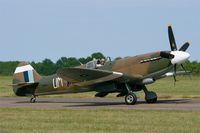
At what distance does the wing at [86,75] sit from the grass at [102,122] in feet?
14.8

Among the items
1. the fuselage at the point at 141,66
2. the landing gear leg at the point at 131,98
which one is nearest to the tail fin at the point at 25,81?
the fuselage at the point at 141,66

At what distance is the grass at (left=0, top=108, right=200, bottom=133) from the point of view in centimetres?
1421

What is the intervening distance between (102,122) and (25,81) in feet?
43.8

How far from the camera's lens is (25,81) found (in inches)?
1133

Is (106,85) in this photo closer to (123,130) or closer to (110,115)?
(110,115)

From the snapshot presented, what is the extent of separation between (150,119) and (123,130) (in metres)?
2.75

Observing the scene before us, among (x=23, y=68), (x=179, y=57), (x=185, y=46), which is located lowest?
(x=179, y=57)

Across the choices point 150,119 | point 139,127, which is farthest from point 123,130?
point 150,119

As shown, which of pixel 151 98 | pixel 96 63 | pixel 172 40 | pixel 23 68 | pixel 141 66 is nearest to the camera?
pixel 141 66

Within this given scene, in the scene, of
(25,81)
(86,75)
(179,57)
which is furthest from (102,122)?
(25,81)

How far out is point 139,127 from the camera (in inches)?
576

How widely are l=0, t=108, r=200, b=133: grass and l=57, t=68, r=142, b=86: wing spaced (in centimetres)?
450

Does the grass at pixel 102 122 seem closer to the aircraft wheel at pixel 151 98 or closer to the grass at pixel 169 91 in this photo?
the aircraft wheel at pixel 151 98

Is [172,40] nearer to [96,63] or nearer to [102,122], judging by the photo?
[96,63]
